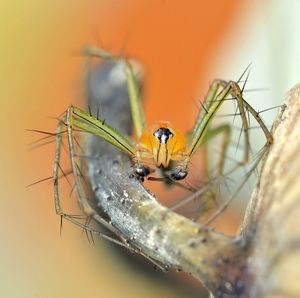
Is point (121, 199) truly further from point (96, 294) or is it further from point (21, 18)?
point (21, 18)

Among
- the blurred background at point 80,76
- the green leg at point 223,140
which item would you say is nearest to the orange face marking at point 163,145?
the green leg at point 223,140

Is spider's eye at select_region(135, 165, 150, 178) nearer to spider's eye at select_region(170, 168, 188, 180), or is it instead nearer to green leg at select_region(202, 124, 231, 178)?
spider's eye at select_region(170, 168, 188, 180)

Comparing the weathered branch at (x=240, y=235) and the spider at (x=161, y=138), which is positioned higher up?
the spider at (x=161, y=138)

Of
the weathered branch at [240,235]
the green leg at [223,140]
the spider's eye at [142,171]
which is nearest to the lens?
the weathered branch at [240,235]

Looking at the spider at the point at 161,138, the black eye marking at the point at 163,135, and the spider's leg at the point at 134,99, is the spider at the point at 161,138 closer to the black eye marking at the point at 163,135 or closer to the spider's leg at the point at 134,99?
the black eye marking at the point at 163,135

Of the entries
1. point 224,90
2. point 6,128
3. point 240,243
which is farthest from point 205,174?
point 240,243

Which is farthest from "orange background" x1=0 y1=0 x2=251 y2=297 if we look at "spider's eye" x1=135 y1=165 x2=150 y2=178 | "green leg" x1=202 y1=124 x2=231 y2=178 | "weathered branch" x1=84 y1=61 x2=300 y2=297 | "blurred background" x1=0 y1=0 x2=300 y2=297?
"weathered branch" x1=84 y1=61 x2=300 y2=297

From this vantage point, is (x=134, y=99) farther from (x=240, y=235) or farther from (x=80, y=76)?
(x=240, y=235)
